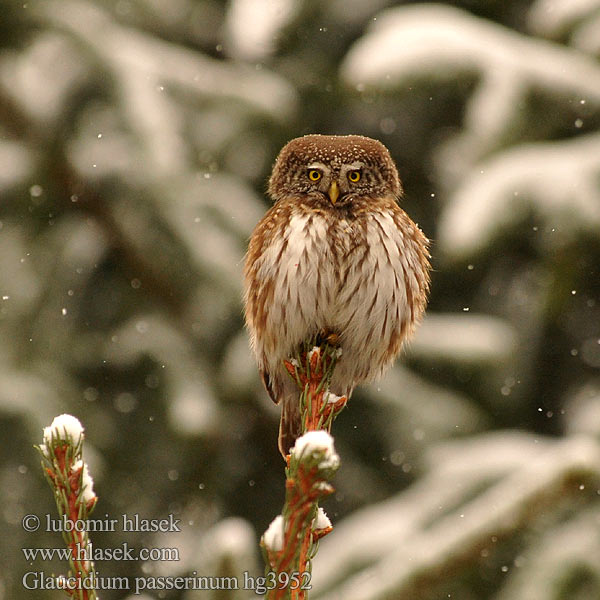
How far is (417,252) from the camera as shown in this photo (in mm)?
3312

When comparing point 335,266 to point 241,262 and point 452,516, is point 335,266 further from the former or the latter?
point 241,262

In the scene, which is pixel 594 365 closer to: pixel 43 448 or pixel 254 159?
pixel 254 159

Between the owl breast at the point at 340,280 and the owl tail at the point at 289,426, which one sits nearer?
the owl breast at the point at 340,280

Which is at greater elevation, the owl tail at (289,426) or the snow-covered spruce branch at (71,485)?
the owl tail at (289,426)

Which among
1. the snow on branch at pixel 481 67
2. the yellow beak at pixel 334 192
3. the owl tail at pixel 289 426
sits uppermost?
the snow on branch at pixel 481 67

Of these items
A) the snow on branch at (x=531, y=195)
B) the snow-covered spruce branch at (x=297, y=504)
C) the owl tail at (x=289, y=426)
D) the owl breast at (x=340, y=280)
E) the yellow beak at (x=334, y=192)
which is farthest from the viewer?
the snow on branch at (x=531, y=195)

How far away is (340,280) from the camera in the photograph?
310 centimetres

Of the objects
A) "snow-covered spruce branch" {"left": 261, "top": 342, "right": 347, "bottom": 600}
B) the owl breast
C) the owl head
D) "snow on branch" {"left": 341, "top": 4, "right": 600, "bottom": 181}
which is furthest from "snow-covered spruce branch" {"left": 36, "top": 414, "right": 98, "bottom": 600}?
"snow on branch" {"left": 341, "top": 4, "right": 600, "bottom": 181}

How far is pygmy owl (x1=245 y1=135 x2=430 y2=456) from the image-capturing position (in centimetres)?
310

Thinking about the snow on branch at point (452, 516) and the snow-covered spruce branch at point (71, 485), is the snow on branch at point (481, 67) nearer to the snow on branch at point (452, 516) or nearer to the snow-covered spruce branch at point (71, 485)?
the snow on branch at point (452, 516)

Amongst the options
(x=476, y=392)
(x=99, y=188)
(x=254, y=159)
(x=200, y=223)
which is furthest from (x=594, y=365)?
(x=99, y=188)

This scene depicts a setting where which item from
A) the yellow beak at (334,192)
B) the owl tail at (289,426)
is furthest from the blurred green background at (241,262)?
the yellow beak at (334,192)

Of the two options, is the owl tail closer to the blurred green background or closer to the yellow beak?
the blurred green background

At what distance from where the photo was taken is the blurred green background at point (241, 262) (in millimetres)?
3965
